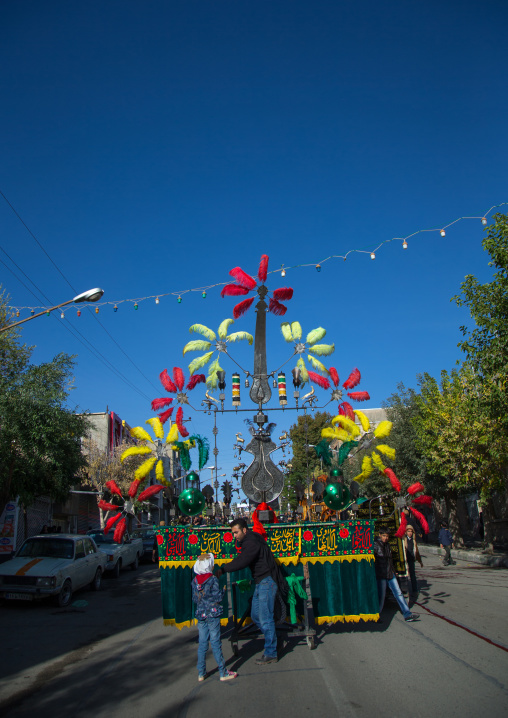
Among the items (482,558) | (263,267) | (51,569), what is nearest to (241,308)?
(263,267)

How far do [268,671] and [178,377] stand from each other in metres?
7.40

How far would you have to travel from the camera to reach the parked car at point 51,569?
35.5ft

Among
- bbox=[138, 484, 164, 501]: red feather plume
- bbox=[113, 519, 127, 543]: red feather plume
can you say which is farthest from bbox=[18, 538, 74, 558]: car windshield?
bbox=[138, 484, 164, 501]: red feather plume

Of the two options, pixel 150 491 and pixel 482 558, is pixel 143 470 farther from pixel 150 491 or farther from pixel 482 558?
pixel 482 558

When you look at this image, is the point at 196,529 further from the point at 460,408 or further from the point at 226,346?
the point at 460,408

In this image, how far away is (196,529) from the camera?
280 inches

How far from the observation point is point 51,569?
11.2 m

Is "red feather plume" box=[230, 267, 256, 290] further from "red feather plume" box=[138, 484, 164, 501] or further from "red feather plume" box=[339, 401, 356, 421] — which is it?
"red feather plume" box=[138, 484, 164, 501]

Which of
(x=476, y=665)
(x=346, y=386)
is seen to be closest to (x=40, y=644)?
(x=476, y=665)

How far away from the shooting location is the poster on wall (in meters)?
24.1

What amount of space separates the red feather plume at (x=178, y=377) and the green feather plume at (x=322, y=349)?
11.0 ft

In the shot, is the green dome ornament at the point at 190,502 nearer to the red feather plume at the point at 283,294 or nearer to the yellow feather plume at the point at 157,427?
the yellow feather plume at the point at 157,427

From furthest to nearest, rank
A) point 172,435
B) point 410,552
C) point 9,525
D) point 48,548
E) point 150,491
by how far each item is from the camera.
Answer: point 9,525, point 48,548, point 172,435, point 410,552, point 150,491

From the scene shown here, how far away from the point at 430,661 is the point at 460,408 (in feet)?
55.6
